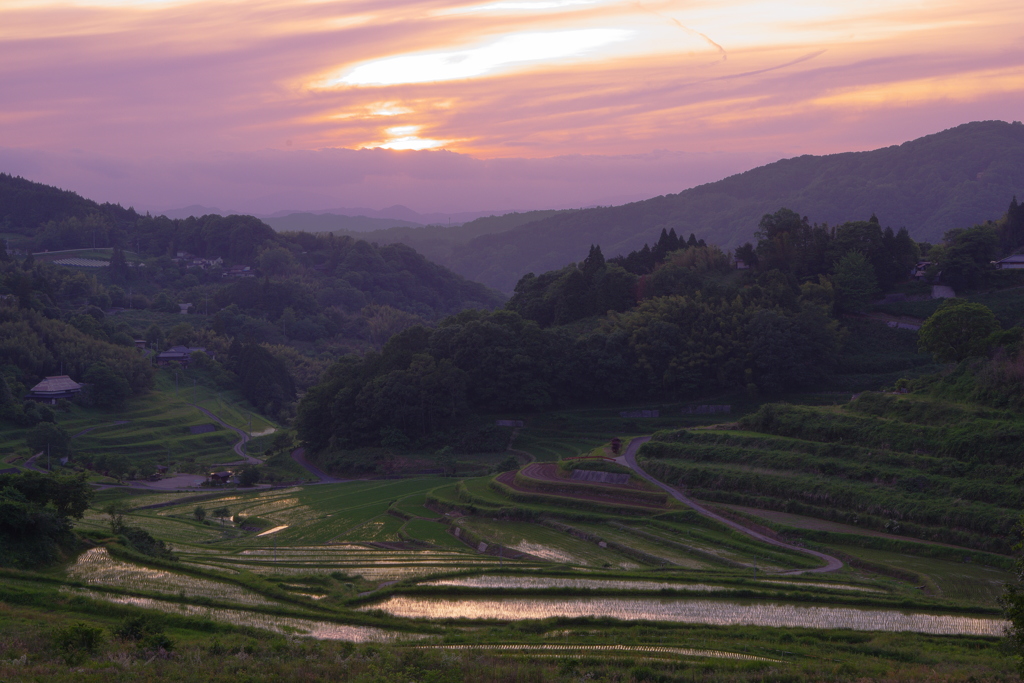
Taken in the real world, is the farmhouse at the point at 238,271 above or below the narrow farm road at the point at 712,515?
above

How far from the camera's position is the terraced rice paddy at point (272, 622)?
17905 mm

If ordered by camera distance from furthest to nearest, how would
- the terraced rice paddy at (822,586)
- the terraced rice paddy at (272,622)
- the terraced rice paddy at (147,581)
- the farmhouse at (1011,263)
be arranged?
the farmhouse at (1011,263)
the terraced rice paddy at (822,586)
the terraced rice paddy at (147,581)
the terraced rice paddy at (272,622)

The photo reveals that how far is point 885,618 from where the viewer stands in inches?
797

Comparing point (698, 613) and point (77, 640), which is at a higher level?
point (77, 640)

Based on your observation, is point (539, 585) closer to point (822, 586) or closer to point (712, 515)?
point (822, 586)

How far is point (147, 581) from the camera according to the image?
70.2 feet

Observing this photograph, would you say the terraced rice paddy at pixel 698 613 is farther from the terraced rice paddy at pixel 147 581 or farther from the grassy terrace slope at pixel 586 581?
the terraced rice paddy at pixel 147 581

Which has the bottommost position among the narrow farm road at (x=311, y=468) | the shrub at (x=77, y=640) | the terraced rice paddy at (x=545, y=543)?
the narrow farm road at (x=311, y=468)

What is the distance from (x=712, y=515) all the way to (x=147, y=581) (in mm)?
20363

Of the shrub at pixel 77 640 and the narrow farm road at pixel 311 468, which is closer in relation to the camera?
the shrub at pixel 77 640

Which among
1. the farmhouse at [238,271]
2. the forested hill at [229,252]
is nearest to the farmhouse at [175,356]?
the forested hill at [229,252]

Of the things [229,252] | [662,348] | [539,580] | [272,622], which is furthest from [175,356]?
[272,622]

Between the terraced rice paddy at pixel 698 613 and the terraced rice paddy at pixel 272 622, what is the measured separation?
5.87ft

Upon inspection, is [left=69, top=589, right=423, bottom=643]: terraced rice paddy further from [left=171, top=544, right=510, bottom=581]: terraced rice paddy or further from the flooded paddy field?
[left=171, top=544, right=510, bottom=581]: terraced rice paddy
